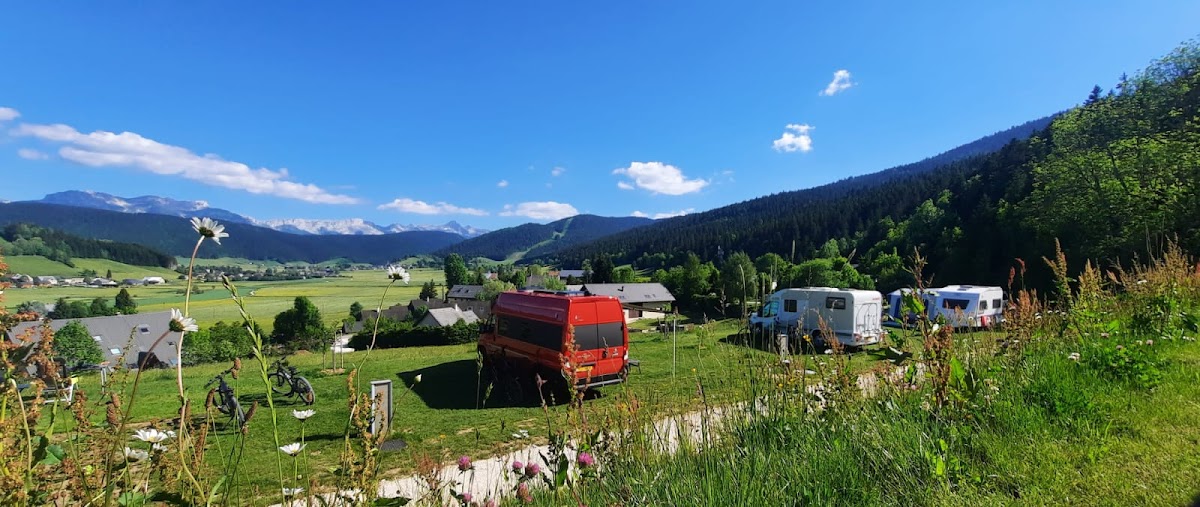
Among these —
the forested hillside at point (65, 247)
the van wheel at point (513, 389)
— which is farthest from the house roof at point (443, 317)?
the forested hillside at point (65, 247)

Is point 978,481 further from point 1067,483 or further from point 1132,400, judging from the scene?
point 1132,400

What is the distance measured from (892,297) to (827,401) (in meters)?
25.4

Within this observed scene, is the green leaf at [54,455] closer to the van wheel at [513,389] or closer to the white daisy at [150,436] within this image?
the white daisy at [150,436]

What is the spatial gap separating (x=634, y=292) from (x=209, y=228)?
5813 centimetres

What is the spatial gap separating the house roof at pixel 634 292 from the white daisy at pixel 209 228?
5182 cm

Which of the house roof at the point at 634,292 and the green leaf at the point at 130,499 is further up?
the green leaf at the point at 130,499

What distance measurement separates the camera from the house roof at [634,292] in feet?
181

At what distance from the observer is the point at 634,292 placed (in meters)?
59.2

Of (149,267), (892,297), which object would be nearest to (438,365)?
(892,297)

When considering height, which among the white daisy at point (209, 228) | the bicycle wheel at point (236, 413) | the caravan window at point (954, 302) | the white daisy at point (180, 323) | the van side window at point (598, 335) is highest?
the white daisy at point (209, 228)

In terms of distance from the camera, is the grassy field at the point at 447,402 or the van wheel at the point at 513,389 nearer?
the grassy field at the point at 447,402

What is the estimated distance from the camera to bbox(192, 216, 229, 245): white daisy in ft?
4.83

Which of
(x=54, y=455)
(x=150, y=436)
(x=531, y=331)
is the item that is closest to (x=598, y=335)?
(x=531, y=331)

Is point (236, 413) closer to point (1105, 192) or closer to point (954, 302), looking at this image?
point (954, 302)
